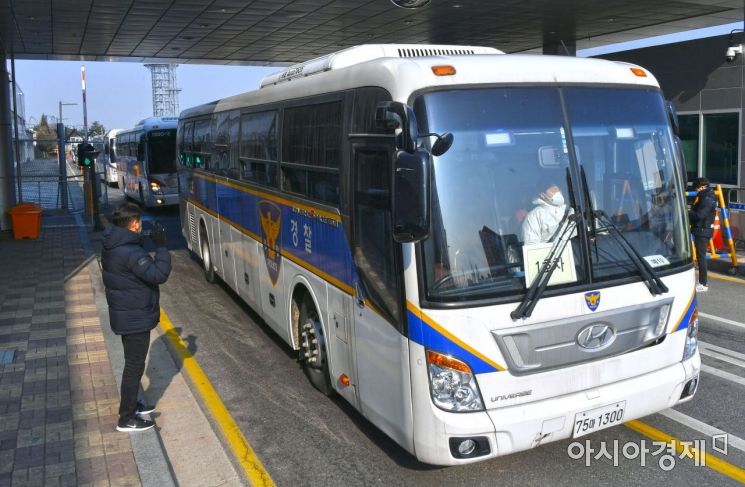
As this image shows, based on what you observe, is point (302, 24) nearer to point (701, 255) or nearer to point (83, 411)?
point (701, 255)

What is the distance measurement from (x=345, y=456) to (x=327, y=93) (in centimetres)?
299

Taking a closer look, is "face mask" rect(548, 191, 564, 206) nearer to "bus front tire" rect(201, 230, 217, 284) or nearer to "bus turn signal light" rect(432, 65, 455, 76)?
"bus turn signal light" rect(432, 65, 455, 76)

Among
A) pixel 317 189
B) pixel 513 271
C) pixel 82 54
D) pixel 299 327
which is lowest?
pixel 299 327

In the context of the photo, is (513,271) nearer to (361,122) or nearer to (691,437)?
(361,122)

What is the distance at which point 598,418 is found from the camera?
474 centimetres

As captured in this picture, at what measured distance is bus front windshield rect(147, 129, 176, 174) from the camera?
25.3 m

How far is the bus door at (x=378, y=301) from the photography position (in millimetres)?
4691

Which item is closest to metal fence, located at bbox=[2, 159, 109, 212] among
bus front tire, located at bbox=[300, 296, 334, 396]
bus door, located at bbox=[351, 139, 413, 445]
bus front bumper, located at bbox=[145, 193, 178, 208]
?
bus front bumper, located at bbox=[145, 193, 178, 208]

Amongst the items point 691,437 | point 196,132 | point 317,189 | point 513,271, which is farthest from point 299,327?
point 196,132

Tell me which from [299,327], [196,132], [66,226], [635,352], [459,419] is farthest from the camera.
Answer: [66,226]

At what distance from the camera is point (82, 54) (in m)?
24.5

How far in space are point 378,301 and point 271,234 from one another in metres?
3.15

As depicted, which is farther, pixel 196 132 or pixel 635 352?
pixel 196 132

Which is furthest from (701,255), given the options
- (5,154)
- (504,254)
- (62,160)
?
(62,160)
